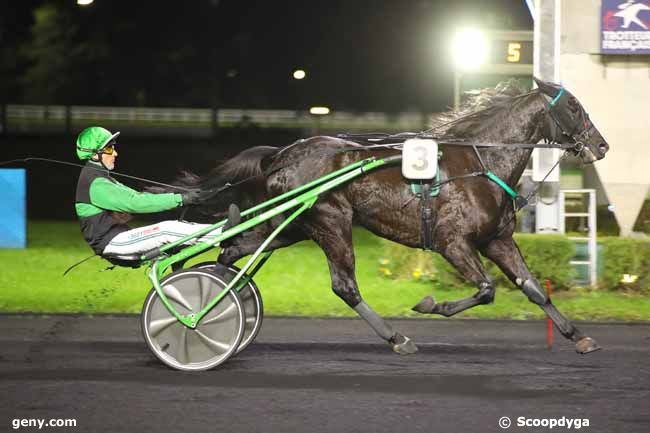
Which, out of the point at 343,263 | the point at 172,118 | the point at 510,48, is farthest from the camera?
the point at 172,118

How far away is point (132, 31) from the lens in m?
41.3

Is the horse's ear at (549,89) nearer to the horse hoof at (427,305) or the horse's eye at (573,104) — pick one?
the horse's eye at (573,104)

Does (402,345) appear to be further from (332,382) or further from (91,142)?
(91,142)

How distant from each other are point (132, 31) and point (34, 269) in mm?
30038

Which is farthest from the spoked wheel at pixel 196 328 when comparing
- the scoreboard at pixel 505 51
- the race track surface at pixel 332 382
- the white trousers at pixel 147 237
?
the scoreboard at pixel 505 51

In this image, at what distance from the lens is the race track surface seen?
19.5 ft

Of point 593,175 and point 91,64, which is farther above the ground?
point 91,64

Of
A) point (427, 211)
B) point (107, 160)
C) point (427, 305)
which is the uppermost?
point (107, 160)

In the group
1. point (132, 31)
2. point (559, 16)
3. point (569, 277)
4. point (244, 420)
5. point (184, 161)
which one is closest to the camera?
point (244, 420)

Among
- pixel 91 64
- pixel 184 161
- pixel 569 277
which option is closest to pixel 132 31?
pixel 91 64

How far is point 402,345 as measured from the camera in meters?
7.65

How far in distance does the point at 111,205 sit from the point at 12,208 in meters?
7.47

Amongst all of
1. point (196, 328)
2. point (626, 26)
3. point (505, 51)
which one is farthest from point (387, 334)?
point (505, 51)

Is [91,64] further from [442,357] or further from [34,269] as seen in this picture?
[442,357]
